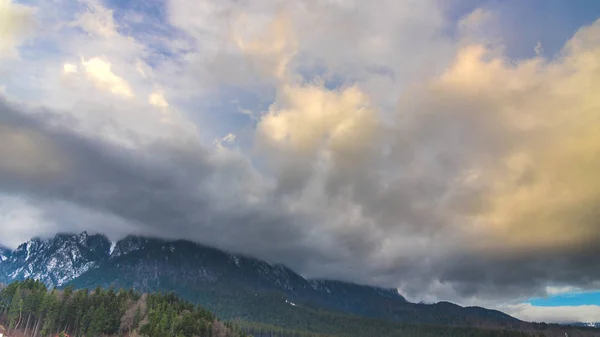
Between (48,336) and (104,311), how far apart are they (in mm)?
27964

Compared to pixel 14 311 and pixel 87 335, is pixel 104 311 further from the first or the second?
pixel 14 311

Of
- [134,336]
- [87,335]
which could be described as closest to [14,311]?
[87,335]

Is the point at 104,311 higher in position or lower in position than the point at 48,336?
higher

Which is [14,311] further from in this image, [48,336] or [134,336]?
[134,336]

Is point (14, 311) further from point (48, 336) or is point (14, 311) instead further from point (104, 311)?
point (104, 311)

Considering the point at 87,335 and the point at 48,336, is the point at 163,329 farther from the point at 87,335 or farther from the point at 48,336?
the point at 48,336

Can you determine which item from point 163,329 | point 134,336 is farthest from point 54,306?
point 163,329

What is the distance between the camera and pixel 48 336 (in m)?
193

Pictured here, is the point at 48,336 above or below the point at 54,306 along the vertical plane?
below

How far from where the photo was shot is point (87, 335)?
192 m

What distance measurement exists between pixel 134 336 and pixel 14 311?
6112cm

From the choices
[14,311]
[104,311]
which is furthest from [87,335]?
[14,311]

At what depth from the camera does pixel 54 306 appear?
192 m

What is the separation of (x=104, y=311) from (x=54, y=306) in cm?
2345
